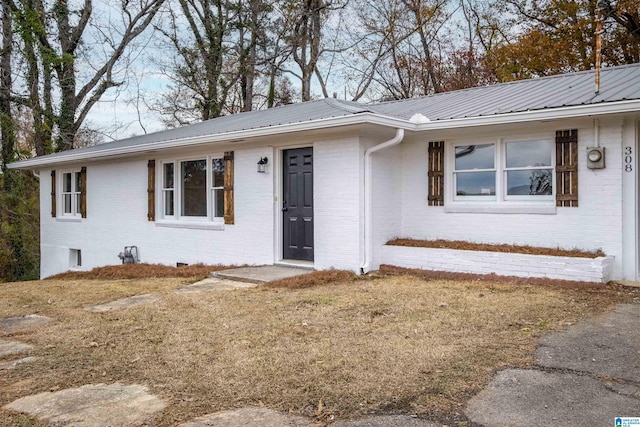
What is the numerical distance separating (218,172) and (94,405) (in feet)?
24.6

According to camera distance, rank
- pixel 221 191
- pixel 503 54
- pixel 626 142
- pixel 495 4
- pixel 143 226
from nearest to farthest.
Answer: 1. pixel 626 142
2. pixel 221 191
3. pixel 143 226
4. pixel 503 54
5. pixel 495 4

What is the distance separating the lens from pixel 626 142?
693 cm

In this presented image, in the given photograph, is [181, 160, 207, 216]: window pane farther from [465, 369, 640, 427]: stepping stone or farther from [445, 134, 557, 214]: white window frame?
[465, 369, 640, 427]: stepping stone

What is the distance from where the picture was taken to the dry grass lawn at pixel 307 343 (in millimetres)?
3309

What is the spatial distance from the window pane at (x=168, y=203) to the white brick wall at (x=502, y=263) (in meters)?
5.40

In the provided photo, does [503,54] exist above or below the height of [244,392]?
above

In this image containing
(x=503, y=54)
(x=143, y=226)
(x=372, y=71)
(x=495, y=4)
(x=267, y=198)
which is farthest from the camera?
(x=372, y=71)

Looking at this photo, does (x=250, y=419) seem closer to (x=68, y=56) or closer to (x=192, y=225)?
(x=192, y=225)

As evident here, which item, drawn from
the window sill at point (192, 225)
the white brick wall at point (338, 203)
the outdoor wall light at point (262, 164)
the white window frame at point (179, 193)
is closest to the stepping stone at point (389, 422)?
the white brick wall at point (338, 203)

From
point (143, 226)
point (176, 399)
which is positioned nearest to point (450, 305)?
point (176, 399)

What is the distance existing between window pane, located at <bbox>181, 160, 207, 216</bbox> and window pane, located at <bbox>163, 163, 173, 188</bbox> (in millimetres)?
401

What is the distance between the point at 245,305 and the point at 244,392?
2.77 m

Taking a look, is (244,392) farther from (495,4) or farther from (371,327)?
(495,4)

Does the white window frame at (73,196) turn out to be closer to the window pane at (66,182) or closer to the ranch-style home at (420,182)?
the window pane at (66,182)
